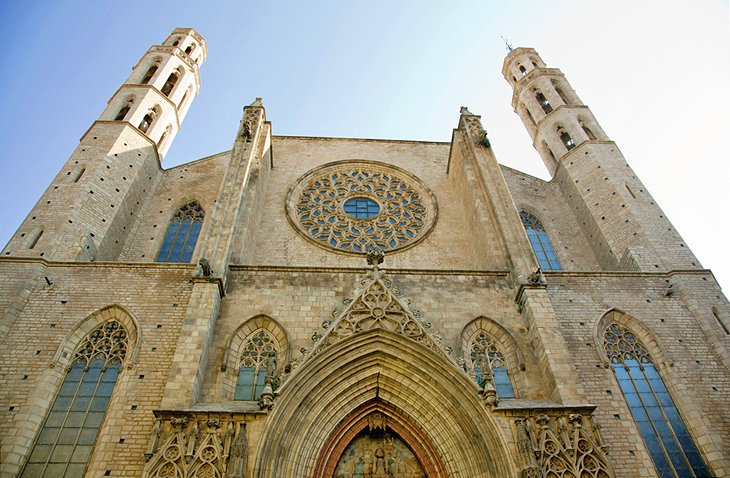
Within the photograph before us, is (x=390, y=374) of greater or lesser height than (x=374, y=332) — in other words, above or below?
below

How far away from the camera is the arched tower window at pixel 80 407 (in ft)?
25.7

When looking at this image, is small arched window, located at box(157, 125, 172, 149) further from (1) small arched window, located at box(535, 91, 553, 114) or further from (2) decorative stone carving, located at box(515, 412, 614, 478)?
(2) decorative stone carving, located at box(515, 412, 614, 478)

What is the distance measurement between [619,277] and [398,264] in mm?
5401

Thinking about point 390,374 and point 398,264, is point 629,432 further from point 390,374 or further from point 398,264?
point 398,264

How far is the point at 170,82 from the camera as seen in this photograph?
62.6ft

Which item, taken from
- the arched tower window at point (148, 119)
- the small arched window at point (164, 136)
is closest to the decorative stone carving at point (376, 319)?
the arched tower window at point (148, 119)

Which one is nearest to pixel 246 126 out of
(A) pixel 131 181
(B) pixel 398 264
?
(A) pixel 131 181

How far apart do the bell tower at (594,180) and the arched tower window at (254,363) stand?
913 centimetres

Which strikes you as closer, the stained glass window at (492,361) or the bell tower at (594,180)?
the stained glass window at (492,361)

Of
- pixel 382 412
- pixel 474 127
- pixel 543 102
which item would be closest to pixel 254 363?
pixel 382 412

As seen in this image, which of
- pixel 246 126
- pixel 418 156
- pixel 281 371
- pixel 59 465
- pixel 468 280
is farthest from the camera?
pixel 418 156

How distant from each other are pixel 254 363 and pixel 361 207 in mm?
7426

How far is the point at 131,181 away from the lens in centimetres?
1385

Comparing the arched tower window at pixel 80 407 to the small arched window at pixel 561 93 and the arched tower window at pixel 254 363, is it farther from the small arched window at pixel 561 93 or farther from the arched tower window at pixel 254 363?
the small arched window at pixel 561 93
